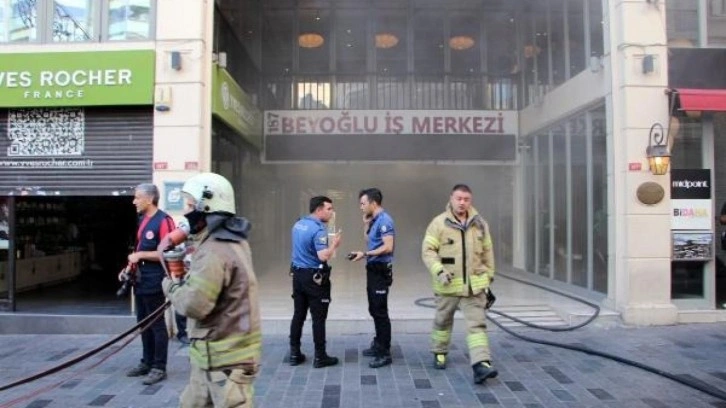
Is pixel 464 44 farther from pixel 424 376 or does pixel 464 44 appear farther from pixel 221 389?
pixel 221 389

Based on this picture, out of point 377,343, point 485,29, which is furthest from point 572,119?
point 377,343

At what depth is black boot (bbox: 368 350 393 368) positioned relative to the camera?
5.09 m

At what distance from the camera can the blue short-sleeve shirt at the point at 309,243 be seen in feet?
16.7

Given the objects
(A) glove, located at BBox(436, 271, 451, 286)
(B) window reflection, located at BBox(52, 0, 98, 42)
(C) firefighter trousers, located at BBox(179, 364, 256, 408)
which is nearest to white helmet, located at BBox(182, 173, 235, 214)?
(C) firefighter trousers, located at BBox(179, 364, 256, 408)

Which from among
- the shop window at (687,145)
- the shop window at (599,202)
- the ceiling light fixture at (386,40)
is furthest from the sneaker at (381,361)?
the ceiling light fixture at (386,40)

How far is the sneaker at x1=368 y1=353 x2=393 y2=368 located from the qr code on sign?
4297 mm

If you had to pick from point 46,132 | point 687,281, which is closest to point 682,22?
point 687,281

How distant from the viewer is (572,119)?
333 inches

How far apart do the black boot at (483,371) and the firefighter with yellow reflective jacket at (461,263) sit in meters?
0.02

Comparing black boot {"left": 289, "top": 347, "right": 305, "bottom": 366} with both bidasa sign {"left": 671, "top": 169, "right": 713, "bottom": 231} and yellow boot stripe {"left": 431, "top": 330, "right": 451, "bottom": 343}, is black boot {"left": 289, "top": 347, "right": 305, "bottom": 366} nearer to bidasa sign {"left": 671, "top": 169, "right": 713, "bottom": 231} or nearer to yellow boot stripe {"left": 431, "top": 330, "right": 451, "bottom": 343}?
yellow boot stripe {"left": 431, "top": 330, "right": 451, "bottom": 343}

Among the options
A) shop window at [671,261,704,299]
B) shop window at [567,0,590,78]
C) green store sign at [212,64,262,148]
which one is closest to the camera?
shop window at [671,261,704,299]

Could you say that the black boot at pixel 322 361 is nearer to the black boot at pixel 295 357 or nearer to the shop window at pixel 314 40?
the black boot at pixel 295 357

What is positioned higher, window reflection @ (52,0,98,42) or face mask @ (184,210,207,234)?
window reflection @ (52,0,98,42)

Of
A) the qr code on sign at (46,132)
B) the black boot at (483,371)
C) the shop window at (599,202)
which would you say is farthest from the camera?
the shop window at (599,202)
